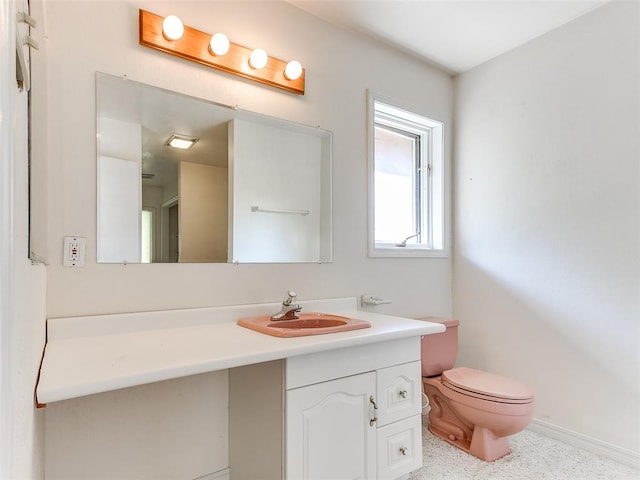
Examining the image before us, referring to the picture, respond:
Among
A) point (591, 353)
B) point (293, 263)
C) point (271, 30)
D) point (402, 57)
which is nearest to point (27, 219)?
point (293, 263)

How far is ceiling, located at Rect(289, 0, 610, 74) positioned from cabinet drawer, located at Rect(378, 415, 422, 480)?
1987mm

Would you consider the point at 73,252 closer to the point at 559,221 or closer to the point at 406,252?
the point at 406,252

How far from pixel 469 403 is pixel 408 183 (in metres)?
1.43

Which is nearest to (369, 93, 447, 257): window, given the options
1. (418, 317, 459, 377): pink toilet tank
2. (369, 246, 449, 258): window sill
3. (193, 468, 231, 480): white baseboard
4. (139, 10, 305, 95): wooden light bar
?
(369, 246, 449, 258): window sill

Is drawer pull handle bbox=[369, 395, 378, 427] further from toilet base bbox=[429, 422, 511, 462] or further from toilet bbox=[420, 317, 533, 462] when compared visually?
toilet base bbox=[429, 422, 511, 462]

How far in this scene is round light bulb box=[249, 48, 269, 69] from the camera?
64.9 inches

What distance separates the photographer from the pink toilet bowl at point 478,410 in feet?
5.54

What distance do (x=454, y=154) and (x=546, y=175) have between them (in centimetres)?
65

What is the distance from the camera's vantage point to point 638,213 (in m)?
1.75

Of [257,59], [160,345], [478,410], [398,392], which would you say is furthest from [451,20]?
[160,345]

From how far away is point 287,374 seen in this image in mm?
1205

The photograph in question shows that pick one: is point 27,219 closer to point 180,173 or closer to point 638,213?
point 180,173

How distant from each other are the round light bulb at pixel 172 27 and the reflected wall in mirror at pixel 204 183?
211 millimetres

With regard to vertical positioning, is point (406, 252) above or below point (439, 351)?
above
